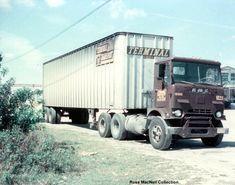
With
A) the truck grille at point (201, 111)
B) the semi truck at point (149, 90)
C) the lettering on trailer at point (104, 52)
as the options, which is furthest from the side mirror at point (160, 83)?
the lettering on trailer at point (104, 52)

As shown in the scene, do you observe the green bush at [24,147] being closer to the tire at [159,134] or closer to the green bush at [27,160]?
the green bush at [27,160]

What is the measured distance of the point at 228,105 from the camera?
170 ft

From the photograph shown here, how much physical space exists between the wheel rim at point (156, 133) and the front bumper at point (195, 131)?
1.67ft

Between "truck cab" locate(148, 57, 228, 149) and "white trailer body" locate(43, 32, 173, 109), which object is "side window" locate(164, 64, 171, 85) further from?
"white trailer body" locate(43, 32, 173, 109)

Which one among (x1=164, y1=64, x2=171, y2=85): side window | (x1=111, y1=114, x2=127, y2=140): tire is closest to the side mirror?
(x1=164, y1=64, x2=171, y2=85): side window

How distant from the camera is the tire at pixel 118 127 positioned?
52.9 ft

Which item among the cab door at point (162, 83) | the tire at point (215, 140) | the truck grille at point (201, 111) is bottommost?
the tire at point (215, 140)

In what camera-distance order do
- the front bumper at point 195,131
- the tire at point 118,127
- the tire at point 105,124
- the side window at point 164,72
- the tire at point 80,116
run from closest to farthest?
the front bumper at point 195,131
the side window at point 164,72
the tire at point 118,127
the tire at point 105,124
the tire at point 80,116

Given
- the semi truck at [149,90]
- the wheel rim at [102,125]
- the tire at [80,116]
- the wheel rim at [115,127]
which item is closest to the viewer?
the semi truck at [149,90]

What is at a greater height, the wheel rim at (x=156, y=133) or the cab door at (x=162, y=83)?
the cab door at (x=162, y=83)

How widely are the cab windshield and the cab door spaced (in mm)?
289

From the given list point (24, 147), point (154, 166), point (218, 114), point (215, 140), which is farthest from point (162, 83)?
point (24, 147)

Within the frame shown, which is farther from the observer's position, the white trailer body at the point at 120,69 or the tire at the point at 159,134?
the white trailer body at the point at 120,69

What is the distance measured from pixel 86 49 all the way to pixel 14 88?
27.7ft
